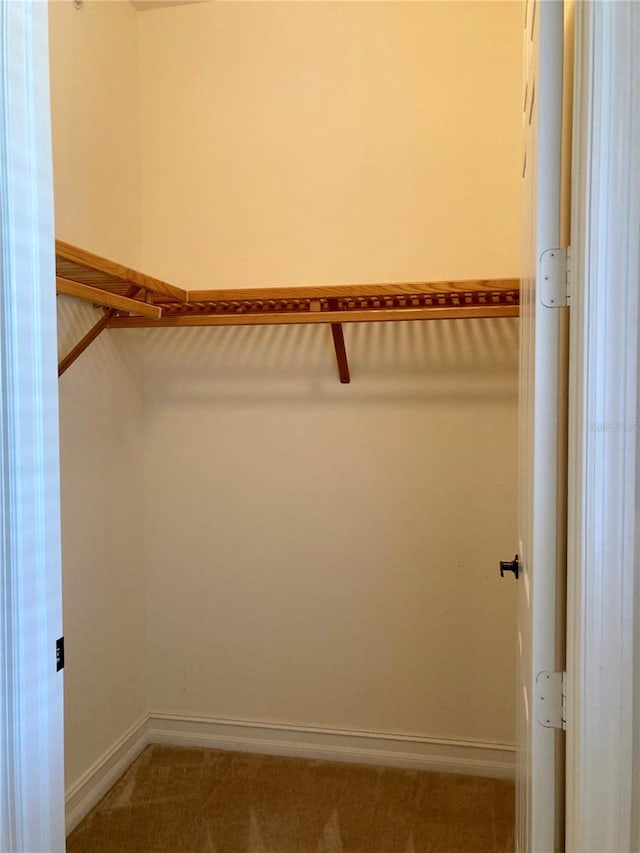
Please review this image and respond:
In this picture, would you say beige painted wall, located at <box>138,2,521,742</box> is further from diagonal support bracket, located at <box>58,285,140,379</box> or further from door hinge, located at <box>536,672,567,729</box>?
door hinge, located at <box>536,672,567,729</box>

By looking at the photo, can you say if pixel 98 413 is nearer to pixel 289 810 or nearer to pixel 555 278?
pixel 289 810

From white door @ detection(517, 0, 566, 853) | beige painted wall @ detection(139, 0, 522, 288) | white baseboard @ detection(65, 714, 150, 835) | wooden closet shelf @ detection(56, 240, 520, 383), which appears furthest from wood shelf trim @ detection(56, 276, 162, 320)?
white baseboard @ detection(65, 714, 150, 835)

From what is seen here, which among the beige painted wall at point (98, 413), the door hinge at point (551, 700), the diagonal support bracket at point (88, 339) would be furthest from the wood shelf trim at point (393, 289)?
the door hinge at point (551, 700)

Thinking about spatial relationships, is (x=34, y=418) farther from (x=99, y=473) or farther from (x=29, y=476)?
(x=99, y=473)

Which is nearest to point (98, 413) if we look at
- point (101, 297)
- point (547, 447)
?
point (101, 297)

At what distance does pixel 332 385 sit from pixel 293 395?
14 cm

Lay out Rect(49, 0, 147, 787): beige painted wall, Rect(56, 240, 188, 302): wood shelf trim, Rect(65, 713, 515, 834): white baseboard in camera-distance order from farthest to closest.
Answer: Rect(65, 713, 515, 834): white baseboard → Rect(49, 0, 147, 787): beige painted wall → Rect(56, 240, 188, 302): wood shelf trim

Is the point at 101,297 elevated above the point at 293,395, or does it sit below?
above

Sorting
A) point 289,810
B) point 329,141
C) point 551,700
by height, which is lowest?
point 289,810

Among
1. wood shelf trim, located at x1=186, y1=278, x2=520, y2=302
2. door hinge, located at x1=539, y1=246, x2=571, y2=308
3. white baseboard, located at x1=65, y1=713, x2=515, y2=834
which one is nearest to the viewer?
door hinge, located at x1=539, y1=246, x2=571, y2=308

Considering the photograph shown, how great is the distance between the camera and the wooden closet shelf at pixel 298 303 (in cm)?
181

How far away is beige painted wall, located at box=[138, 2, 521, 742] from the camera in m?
2.12

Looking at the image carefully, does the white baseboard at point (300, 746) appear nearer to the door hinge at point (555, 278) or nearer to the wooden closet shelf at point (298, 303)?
the wooden closet shelf at point (298, 303)

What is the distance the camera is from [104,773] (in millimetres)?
2107
